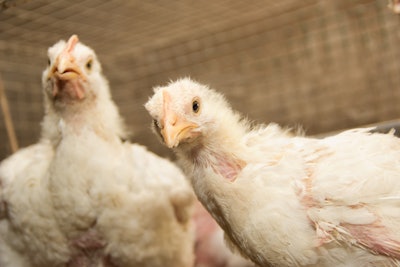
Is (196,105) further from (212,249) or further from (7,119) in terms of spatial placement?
(7,119)

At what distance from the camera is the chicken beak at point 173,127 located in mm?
1094

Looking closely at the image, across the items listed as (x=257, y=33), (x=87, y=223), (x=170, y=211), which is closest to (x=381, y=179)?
(x=170, y=211)

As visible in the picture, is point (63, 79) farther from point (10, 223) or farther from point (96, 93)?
point (10, 223)

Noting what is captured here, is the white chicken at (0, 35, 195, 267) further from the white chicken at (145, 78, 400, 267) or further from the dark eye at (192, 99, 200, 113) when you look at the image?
the dark eye at (192, 99, 200, 113)

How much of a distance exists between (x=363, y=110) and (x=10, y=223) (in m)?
2.19

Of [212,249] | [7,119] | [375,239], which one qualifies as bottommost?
[212,249]

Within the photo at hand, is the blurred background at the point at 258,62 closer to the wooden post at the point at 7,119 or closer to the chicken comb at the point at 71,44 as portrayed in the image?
the wooden post at the point at 7,119

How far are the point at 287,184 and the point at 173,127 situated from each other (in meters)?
0.31

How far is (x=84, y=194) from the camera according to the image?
1.50m

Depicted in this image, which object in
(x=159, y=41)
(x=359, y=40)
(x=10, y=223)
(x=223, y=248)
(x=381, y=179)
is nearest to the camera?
(x=381, y=179)

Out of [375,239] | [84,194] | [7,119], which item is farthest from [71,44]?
[375,239]

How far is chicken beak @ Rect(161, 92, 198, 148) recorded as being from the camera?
1.09 m

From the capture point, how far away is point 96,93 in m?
1.65

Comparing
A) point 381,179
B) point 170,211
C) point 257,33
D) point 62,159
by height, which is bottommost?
point 170,211
